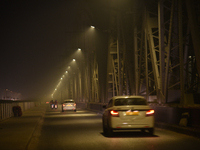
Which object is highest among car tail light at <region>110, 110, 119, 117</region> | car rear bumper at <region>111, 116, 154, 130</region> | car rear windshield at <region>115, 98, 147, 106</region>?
car rear windshield at <region>115, 98, 147, 106</region>

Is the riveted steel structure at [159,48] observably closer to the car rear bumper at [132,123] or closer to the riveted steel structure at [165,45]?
the riveted steel structure at [165,45]

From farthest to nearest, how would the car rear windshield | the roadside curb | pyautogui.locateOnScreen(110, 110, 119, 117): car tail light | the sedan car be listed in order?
the car rear windshield → pyautogui.locateOnScreen(110, 110, 119, 117): car tail light → the sedan car → the roadside curb

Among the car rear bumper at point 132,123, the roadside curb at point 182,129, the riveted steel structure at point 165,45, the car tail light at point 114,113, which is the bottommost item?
the roadside curb at point 182,129

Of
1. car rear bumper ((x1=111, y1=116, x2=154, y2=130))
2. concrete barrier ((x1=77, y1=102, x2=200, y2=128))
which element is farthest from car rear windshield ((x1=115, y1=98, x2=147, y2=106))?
concrete barrier ((x1=77, y1=102, x2=200, y2=128))

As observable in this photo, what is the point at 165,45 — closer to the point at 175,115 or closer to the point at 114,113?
the point at 175,115

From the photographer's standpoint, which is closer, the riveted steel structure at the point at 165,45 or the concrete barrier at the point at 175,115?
the concrete barrier at the point at 175,115

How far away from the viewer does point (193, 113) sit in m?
15.5

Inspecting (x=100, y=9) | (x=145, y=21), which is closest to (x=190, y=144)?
(x=145, y=21)

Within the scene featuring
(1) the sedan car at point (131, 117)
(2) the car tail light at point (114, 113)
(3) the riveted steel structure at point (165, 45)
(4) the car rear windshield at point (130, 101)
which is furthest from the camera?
(3) the riveted steel structure at point (165, 45)

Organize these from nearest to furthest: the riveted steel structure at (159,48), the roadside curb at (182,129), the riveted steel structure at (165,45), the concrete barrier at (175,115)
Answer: the roadside curb at (182,129), the concrete barrier at (175,115), the riveted steel structure at (165,45), the riveted steel structure at (159,48)

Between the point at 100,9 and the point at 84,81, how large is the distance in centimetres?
2915

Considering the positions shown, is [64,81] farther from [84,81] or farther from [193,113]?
[193,113]

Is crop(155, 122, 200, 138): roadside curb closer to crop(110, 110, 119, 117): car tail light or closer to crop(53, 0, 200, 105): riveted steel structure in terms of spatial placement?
crop(53, 0, 200, 105): riveted steel structure

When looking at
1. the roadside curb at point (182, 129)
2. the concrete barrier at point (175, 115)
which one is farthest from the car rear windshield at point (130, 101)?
the concrete barrier at point (175, 115)
